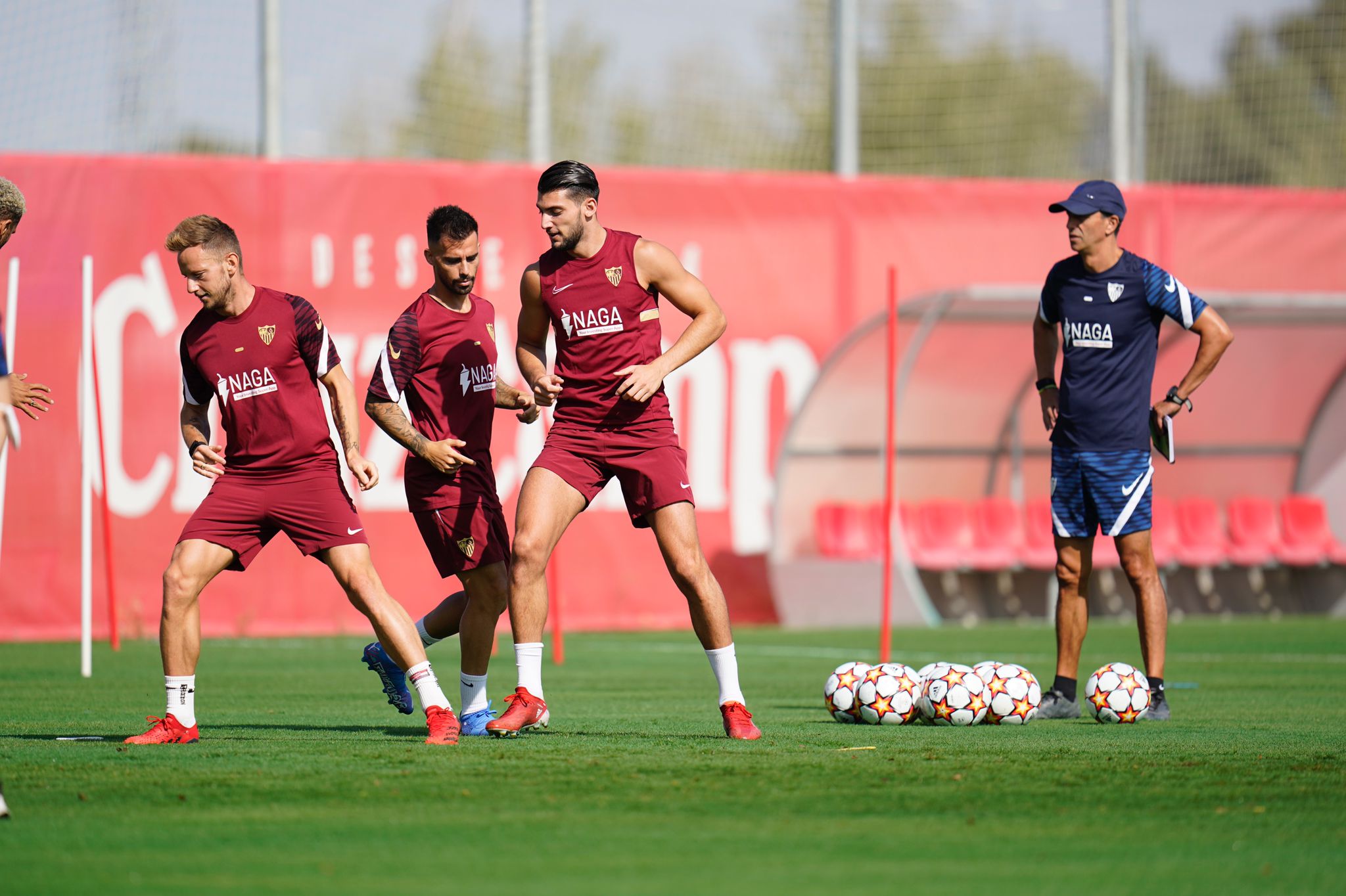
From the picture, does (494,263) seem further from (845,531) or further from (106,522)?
(106,522)

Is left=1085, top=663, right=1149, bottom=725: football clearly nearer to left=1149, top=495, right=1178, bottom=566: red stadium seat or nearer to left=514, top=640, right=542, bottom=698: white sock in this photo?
left=514, top=640, right=542, bottom=698: white sock

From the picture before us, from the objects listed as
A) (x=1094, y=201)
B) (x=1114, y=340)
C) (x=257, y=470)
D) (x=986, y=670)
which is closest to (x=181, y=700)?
(x=257, y=470)

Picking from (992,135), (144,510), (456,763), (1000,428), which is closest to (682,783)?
(456,763)

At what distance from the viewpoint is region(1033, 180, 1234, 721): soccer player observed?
332 inches

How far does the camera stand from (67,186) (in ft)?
53.2

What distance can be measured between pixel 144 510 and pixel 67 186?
10.3 ft

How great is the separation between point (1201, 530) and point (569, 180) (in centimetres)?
1373

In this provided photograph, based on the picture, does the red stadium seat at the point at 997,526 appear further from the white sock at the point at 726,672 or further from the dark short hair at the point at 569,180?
the dark short hair at the point at 569,180

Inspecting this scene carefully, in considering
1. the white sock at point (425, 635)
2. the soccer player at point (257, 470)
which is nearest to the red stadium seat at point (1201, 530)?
the white sock at point (425, 635)

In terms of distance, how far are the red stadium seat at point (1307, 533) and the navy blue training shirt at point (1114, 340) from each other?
1105cm

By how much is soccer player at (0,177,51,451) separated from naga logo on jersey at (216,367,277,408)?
712 mm

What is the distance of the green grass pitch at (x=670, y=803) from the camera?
4.45 metres

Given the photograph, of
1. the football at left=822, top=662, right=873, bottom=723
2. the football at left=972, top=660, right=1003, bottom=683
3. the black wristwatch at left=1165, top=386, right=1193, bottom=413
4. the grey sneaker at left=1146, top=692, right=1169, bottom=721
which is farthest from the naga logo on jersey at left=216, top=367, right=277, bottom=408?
the grey sneaker at left=1146, top=692, right=1169, bottom=721

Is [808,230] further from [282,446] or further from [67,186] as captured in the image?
[282,446]
